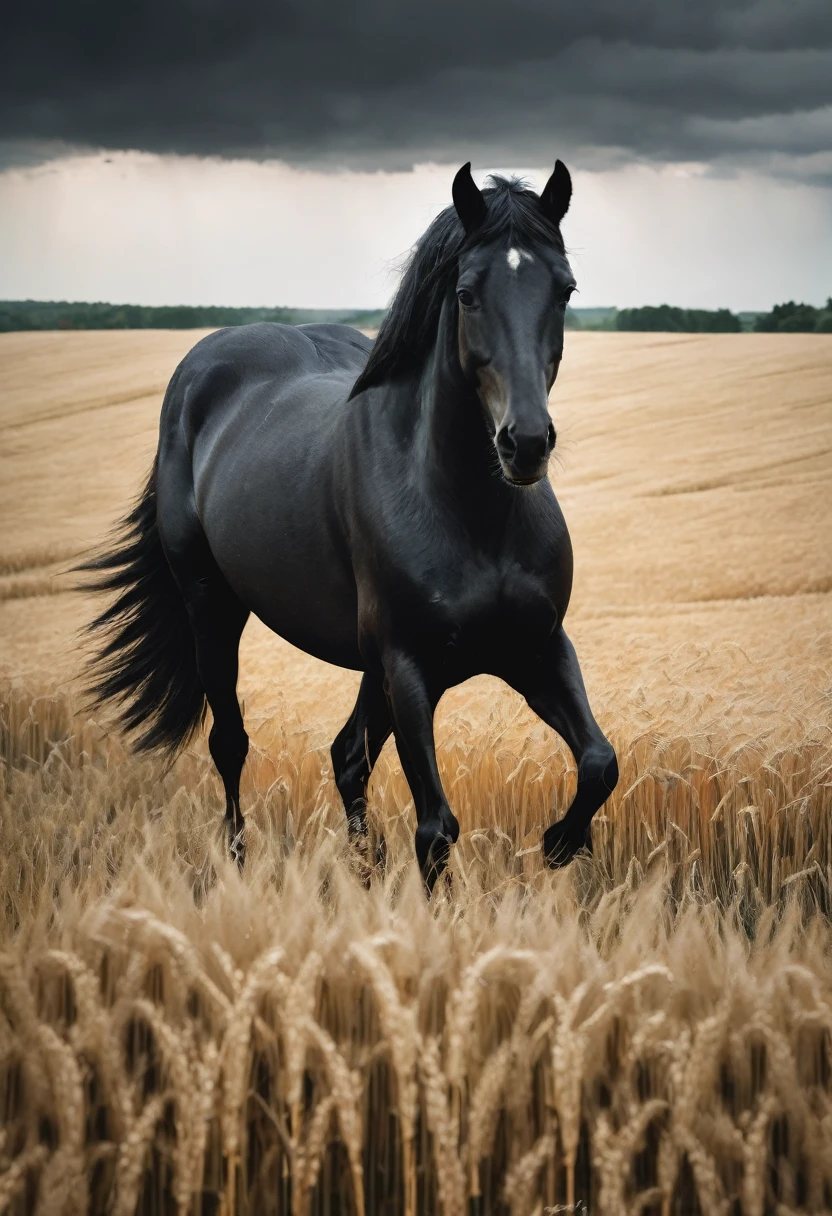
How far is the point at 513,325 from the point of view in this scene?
123 inches

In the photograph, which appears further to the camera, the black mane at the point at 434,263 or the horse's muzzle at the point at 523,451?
the black mane at the point at 434,263

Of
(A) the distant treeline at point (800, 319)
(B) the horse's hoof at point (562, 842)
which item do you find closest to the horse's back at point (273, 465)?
(B) the horse's hoof at point (562, 842)

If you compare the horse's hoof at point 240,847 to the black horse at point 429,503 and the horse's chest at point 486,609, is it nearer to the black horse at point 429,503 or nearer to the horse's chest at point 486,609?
the black horse at point 429,503

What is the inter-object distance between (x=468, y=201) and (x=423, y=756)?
5.16ft

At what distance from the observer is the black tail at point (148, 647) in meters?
5.84

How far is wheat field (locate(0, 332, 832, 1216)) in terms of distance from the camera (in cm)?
225

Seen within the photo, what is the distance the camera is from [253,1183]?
7.97 ft

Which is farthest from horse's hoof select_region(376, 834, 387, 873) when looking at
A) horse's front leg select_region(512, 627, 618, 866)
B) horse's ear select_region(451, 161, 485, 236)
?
horse's ear select_region(451, 161, 485, 236)

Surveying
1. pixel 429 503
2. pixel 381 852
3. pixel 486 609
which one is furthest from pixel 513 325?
pixel 381 852

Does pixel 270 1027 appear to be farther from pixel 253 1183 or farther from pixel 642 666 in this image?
pixel 642 666

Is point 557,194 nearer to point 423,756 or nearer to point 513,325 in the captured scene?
point 513,325

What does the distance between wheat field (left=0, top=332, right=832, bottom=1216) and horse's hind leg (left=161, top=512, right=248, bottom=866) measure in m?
0.27

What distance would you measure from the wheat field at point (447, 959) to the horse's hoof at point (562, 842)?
0.15 metres

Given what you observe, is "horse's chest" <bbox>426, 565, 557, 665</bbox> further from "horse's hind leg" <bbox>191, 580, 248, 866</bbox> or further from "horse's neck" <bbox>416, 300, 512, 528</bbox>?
"horse's hind leg" <bbox>191, 580, 248, 866</bbox>
